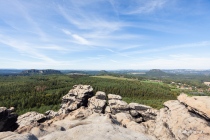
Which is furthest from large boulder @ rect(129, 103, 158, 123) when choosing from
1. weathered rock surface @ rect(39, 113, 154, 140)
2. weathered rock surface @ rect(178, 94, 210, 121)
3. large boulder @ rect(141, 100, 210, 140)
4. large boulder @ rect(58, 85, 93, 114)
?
weathered rock surface @ rect(39, 113, 154, 140)

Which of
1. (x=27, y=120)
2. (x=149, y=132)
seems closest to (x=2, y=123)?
(x=27, y=120)

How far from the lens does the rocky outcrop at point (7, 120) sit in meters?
42.8

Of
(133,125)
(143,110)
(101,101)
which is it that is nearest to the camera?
(133,125)

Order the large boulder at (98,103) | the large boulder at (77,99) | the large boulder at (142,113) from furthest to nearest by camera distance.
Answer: the large boulder at (77,99), the large boulder at (98,103), the large boulder at (142,113)

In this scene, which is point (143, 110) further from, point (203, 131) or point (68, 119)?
point (203, 131)

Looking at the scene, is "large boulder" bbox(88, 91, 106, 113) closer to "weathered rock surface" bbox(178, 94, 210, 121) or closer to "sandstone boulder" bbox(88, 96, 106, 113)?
"sandstone boulder" bbox(88, 96, 106, 113)

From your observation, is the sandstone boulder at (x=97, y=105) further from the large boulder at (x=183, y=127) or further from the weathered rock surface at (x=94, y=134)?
the weathered rock surface at (x=94, y=134)

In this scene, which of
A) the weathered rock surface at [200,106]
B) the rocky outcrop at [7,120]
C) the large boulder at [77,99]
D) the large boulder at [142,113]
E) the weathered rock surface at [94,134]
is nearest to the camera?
the weathered rock surface at [94,134]

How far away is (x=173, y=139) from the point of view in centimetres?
2800

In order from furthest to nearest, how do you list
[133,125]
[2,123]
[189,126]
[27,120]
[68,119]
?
[27,120] → [2,123] → [68,119] → [133,125] → [189,126]

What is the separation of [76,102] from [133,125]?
2840 centimetres

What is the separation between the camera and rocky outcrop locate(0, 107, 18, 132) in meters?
42.8

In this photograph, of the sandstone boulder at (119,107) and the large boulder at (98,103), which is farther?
the large boulder at (98,103)

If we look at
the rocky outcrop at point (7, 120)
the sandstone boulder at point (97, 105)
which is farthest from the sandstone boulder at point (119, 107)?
the rocky outcrop at point (7, 120)
